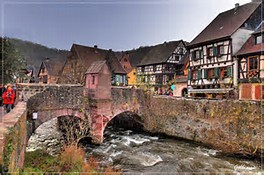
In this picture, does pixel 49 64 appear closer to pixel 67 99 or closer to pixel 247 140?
pixel 67 99

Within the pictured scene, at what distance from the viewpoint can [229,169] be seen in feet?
32.9

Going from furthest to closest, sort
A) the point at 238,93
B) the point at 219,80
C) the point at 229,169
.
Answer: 1. the point at 219,80
2. the point at 238,93
3. the point at 229,169

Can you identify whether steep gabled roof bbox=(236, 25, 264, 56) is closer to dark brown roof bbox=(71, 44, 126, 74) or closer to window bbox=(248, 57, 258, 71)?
window bbox=(248, 57, 258, 71)

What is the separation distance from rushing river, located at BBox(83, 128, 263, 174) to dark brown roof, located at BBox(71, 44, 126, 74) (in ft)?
58.0

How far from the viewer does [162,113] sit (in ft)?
60.1

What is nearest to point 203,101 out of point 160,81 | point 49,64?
point 160,81

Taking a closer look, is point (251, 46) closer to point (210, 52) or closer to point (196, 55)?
point (210, 52)

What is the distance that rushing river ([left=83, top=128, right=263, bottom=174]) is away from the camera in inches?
395

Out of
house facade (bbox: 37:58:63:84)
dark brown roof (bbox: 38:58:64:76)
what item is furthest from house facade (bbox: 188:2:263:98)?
dark brown roof (bbox: 38:58:64:76)

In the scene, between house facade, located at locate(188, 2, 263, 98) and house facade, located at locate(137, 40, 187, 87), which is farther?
house facade, located at locate(137, 40, 187, 87)

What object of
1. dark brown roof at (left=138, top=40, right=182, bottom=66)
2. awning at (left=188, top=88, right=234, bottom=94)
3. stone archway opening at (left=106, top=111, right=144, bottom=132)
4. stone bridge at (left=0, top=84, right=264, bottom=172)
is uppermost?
dark brown roof at (left=138, top=40, right=182, bottom=66)

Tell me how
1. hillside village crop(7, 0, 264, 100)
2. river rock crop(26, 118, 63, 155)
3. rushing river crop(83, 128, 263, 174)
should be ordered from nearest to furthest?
rushing river crop(83, 128, 263, 174) → river rock crop(26, 118, 63, 155) → hillside village crop(7, 0, 264, 100)

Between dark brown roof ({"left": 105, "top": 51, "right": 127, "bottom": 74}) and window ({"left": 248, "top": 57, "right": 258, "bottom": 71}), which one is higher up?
dark brown roof ({"left": 105, "top": 51, "right": 127, "bottom": 74})

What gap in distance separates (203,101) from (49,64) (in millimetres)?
36641
